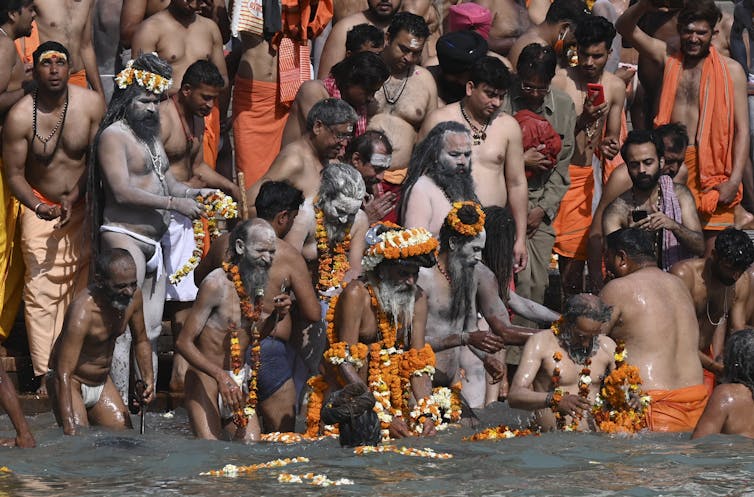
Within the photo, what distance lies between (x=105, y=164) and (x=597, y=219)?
352 centimetres

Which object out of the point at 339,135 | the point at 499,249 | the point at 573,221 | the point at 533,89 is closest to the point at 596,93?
the point at 533,89

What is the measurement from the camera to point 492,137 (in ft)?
39.9

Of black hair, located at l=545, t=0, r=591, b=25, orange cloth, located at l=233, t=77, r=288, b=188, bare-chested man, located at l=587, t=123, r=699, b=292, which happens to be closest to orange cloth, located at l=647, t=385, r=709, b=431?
bare-chested man, located at l=587, t=123, r=699, b=292

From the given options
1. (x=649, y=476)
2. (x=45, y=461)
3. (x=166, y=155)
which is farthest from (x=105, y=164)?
(x=649, y=476)

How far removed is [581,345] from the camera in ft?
34.6

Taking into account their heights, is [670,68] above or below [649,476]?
above

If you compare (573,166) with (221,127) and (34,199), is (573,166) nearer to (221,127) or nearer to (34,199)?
(221,127)

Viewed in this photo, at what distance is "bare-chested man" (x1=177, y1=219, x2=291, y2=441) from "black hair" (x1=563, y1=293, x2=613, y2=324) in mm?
1668

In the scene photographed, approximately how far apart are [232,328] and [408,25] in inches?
116

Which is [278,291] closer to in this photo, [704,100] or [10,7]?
[10,7]

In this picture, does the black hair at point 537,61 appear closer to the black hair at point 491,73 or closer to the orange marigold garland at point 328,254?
the black hair at point 491,73

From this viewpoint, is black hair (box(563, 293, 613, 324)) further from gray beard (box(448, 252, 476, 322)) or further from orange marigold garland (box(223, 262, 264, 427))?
orange marigold garland (box(223, 262, 264, 427))

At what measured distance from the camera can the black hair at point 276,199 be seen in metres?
10.8

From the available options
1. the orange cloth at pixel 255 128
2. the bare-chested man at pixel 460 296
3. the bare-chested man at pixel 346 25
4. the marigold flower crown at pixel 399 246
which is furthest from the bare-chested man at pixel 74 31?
the bare-chested man at pixel 460 296
